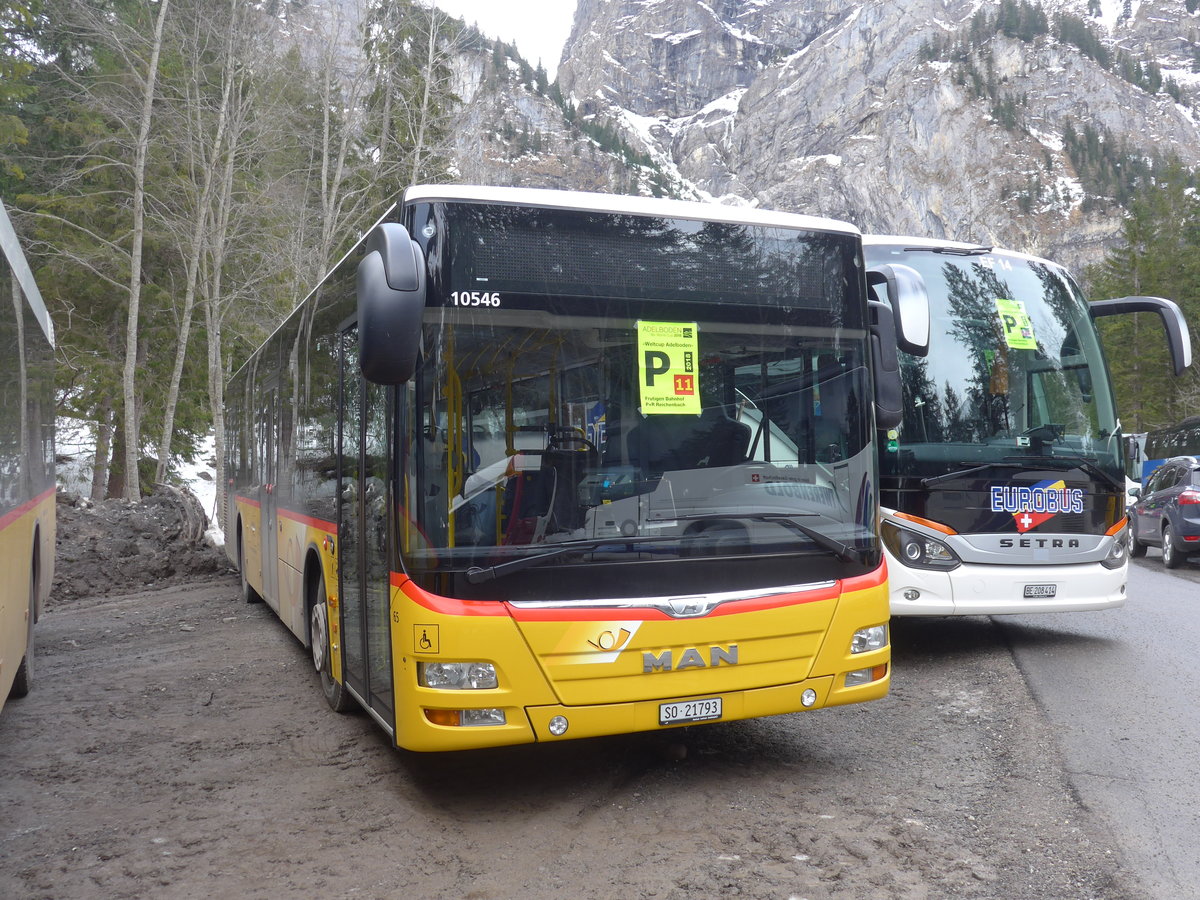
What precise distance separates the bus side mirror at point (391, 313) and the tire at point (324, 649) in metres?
2.70

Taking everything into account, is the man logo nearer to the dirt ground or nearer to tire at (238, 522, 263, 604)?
the dirt ground

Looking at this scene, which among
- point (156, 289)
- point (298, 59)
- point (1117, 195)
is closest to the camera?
point (156, 289)

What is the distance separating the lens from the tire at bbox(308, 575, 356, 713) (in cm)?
659

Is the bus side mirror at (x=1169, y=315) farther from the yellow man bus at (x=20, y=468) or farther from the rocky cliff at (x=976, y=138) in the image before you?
the rocky cliff at (x=976, y=138)

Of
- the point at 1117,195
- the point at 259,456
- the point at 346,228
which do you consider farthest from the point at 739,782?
the point at 1117,195

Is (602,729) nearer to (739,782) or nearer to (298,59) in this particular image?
(739,782)

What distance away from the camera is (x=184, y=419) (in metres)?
27.8

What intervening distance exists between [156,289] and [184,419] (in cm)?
369

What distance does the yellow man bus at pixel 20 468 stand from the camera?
19.4 feet

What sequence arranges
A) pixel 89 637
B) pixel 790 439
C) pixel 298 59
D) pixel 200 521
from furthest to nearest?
1. pixel 298 59
2. pixel 200 521
3. pixel 89 637
4. pixel 790 439

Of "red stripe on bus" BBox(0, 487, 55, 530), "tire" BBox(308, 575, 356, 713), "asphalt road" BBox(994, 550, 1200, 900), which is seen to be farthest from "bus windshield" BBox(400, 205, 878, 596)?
"red stripe on bus" BBox(0, 487, 55, 530)

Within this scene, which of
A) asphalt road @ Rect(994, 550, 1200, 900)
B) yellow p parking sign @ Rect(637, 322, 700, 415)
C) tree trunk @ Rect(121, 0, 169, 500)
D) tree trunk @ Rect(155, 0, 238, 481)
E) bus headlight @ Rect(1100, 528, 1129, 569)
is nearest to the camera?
asphalt road @ Rect(994, 550, 1200, 900)

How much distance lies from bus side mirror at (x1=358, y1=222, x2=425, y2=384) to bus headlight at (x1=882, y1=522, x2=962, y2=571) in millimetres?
4607

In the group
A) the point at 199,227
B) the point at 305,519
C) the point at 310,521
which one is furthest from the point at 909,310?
the point at 199,227
